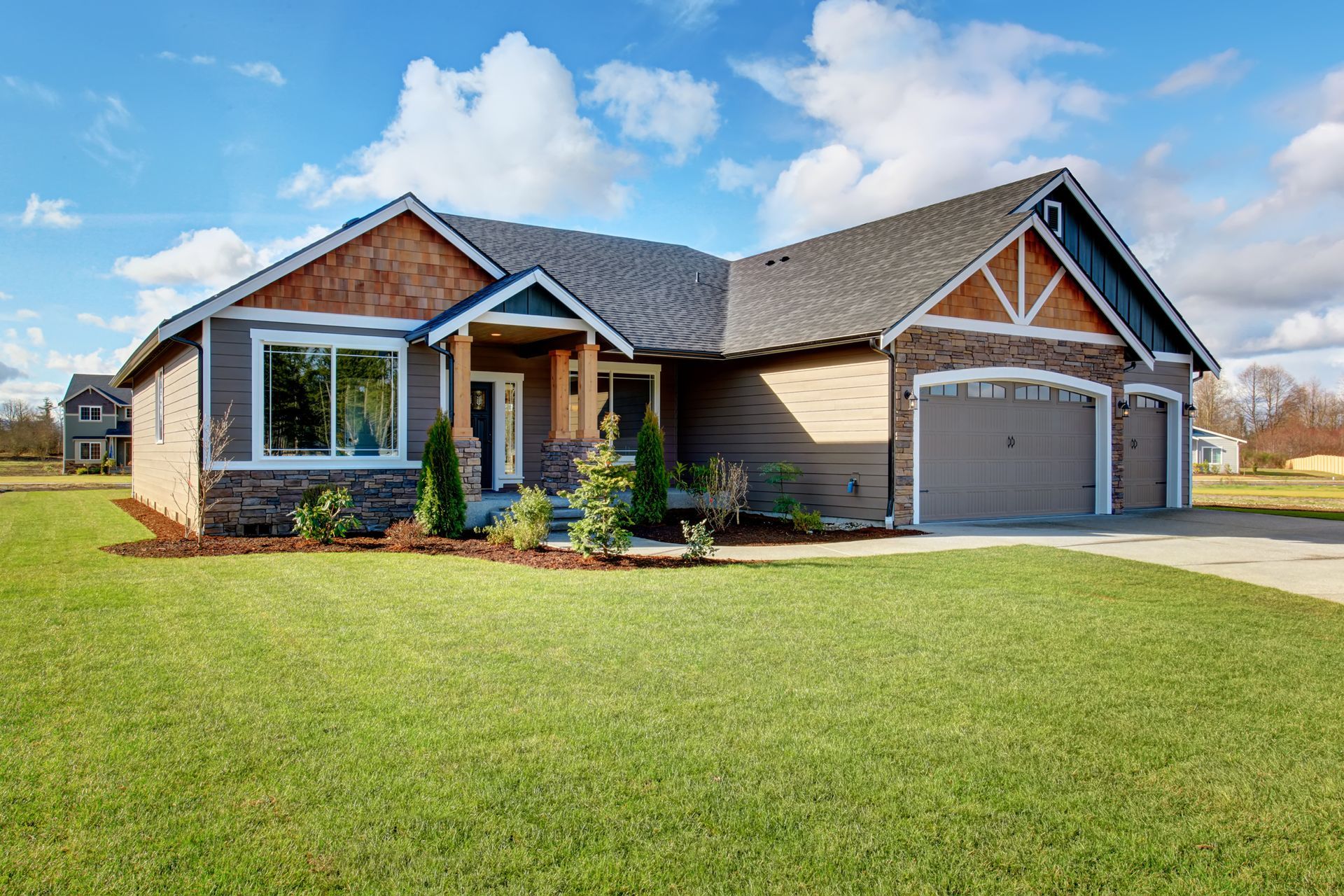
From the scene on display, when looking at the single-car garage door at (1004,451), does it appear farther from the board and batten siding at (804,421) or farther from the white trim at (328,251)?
the white trim at (328,251)

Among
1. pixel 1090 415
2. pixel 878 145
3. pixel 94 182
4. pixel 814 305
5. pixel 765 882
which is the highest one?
pixel 878 145

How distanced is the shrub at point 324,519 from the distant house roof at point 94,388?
152ft

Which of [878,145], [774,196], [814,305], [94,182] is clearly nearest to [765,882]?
[814,305]

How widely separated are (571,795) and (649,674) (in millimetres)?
1646

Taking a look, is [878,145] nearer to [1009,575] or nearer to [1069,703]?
[1009,575]

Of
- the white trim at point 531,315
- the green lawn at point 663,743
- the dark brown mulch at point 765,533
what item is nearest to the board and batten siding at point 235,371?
the white trim at point 531,315

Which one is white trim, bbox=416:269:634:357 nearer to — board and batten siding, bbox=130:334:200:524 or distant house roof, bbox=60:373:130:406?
board and batten siding, bbox=130:334:200:524

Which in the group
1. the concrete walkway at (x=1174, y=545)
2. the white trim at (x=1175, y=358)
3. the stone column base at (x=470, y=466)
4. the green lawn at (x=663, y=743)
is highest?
the white trim at (x=1175, y=358)

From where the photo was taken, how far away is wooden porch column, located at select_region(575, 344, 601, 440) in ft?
43.6

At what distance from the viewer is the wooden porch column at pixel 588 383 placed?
13289 millimetres

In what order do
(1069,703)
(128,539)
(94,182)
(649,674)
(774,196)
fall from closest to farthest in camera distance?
(1069,703) → (649,674) → (128,539) → (94,182) → (774,196)

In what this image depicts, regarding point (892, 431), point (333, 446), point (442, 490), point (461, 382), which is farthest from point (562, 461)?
point (892, 431)

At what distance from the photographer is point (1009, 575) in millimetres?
8641

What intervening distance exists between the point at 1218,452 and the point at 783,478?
1954 inches
